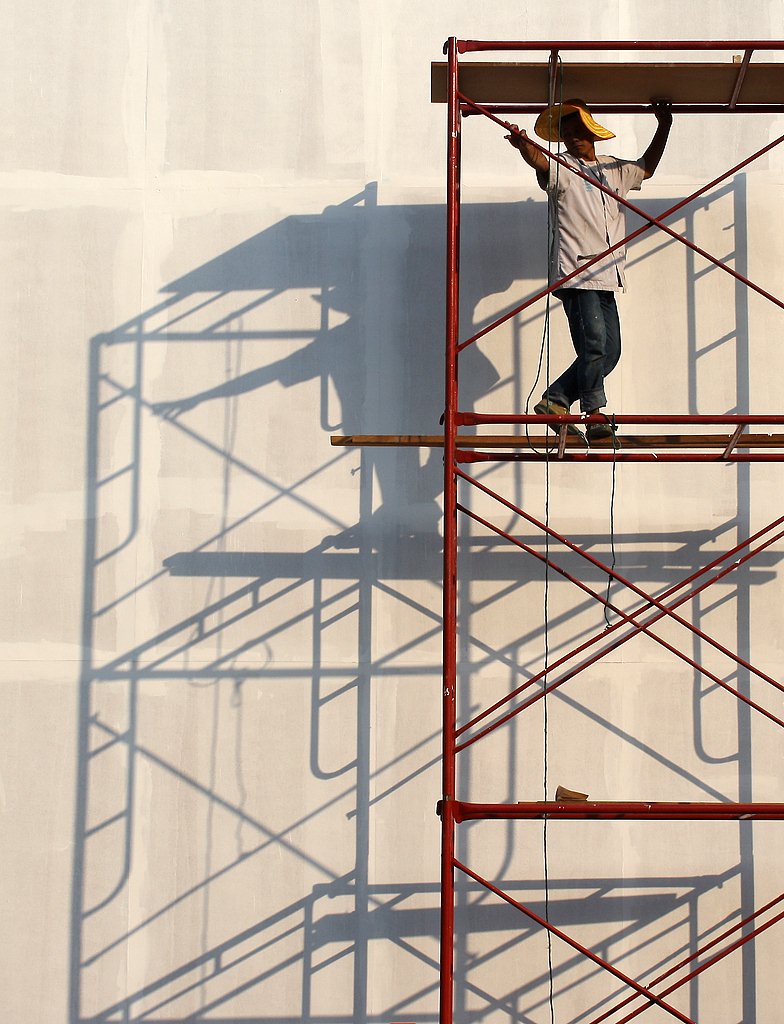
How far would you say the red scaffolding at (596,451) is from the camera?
6.16 m

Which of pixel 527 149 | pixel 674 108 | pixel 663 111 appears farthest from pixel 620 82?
pixel 527 149

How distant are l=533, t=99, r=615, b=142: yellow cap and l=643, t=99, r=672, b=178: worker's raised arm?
34cm

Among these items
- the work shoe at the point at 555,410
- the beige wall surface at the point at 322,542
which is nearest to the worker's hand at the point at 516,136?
the beige wall surface at the point at 322,542

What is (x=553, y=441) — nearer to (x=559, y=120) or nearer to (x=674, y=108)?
(x=559, y=120)

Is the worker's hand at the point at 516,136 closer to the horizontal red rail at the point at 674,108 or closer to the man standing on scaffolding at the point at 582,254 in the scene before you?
the man standing on scaffolding at the point at 582,254

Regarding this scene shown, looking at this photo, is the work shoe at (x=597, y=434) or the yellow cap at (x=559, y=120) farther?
the yellow cap at (x=559, y=120)

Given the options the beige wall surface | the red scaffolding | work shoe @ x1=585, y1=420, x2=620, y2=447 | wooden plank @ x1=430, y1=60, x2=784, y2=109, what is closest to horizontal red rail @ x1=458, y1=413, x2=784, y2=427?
the red scaffolding

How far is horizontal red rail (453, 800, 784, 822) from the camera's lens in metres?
6.02

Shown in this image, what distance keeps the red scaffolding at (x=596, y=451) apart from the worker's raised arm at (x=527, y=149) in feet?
0.19

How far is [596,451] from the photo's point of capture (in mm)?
7637

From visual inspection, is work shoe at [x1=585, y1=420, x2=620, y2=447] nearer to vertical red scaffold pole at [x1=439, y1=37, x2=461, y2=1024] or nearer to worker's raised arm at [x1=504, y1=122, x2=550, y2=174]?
vertical red scaffold pole at [x1=439, y1=37, x2=461, y2=1024]

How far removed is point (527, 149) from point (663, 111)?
1084 mm

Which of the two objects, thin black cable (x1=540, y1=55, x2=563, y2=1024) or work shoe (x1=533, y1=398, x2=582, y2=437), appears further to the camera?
thin black cable (x1=540, y1=55, x2=563, y2=1024)

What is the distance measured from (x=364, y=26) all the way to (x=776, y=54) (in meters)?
2.87
